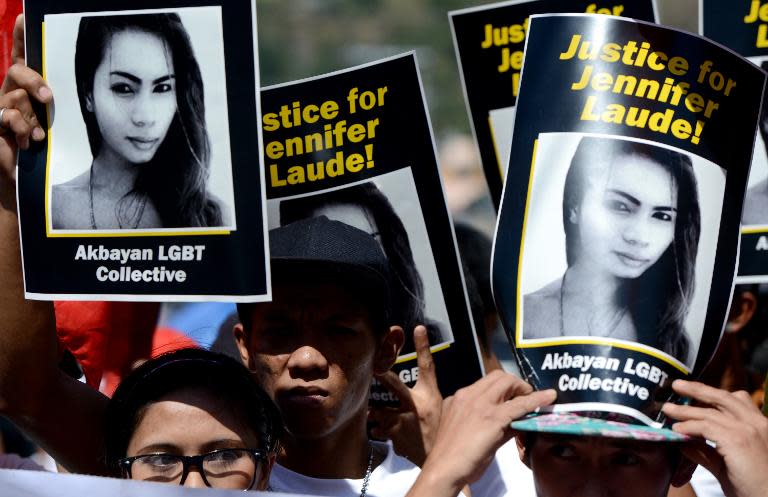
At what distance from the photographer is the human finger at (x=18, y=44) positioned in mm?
2820

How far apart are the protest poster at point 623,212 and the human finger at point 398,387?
0.74m

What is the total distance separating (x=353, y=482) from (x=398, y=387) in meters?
0.28

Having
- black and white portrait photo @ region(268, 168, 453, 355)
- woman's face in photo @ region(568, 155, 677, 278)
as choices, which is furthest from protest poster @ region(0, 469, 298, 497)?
black and white portrait photo @ region(268, 168, 453, 355)

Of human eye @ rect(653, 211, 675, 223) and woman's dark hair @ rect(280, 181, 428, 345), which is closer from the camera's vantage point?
human eye @ rect(653, 211, 675, 223)

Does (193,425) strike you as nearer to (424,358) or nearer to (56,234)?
(56,234)

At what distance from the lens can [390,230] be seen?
3.22 m

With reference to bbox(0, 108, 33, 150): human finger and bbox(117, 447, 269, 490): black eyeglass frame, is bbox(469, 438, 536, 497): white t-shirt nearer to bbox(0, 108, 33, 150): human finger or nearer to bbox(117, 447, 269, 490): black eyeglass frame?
bbox(117, 447, 269, 490): black eyeglass frame

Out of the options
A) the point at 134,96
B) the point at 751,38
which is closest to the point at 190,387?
the point at 134,96

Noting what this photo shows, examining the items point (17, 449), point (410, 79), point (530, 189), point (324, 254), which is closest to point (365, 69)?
point (410, 79)

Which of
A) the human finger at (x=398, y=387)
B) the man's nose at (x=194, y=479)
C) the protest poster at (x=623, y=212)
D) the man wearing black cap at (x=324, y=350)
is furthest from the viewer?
the human finger at (x=398, y=387)

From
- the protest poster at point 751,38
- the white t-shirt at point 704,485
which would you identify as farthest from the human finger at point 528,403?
the protest poster at point 751,38

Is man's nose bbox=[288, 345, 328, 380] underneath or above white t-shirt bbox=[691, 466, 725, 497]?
above

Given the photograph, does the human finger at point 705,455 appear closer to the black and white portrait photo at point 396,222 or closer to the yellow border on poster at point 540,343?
the yellow border on poster at point 540,343

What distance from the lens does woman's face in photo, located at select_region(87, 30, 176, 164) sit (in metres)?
2.68
